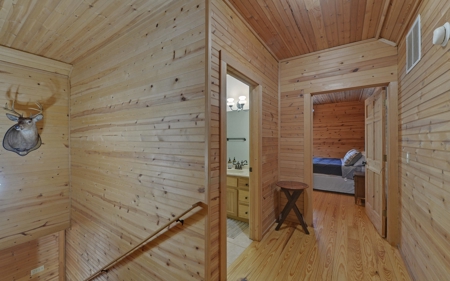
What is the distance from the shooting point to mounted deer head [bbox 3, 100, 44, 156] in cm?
278

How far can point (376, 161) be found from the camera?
2.81 metres

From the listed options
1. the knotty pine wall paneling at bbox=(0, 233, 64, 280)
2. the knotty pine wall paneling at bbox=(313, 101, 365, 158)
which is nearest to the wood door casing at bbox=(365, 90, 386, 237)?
the knotty pine wall paneling at bbox=(313, 101, 365, 158)

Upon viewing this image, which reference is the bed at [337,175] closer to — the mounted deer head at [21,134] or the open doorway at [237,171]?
the open doorway at [237,171]

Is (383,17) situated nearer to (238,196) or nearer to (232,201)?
(238,196)

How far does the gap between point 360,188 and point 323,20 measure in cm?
339

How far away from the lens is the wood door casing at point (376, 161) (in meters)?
2.56

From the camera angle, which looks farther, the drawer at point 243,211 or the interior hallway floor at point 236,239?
the drawer at point 243,211

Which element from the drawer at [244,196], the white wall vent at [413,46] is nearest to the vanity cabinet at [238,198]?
the drawer at [244,196]

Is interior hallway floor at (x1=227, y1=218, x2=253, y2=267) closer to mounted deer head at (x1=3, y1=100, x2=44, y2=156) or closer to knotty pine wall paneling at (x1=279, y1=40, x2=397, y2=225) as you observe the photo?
knotty pine wall paneling at (x1=279, y1=40, x2=397, y2=225)

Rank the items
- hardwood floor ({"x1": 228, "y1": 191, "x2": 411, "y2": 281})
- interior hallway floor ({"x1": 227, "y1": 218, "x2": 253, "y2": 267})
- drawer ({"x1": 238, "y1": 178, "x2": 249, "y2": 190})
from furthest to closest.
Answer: drawer ({"x1": 238, "y1": 178, "x2": 249, "y2": 190})
interior hallway floor ({"x1": 227, "y1": 218, "x2": 253, "y2": 267})
hardwood floor ({"x1": 228, "y1": 191, "x2": 411, "y2": 281})

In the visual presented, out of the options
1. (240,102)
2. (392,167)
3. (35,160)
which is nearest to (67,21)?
(35,160)

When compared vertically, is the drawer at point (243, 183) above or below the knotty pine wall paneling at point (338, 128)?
below

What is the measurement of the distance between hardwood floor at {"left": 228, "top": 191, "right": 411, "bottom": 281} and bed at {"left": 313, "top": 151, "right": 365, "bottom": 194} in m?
1.56

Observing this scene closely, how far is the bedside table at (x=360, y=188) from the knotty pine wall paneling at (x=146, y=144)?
3.76 meters
